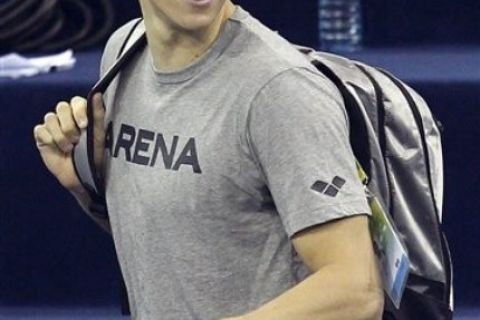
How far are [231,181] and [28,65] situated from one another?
1.44m

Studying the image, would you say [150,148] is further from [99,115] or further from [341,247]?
[341,247]

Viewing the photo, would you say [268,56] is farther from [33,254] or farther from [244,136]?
[33,254]

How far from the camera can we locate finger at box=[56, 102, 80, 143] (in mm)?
1949

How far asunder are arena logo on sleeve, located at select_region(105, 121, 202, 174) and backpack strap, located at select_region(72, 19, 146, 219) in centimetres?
3

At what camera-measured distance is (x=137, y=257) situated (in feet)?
6.05

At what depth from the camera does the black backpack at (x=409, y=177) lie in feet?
5.92

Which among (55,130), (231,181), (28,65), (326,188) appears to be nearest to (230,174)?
(231,181)

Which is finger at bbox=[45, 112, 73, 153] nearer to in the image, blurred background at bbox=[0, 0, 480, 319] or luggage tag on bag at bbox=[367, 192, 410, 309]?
luggage tag on bag at bbox=[367, 192, 410, 309]

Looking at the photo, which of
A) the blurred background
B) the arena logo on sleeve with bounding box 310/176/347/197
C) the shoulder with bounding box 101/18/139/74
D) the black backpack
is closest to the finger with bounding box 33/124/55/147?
the shoulder with bounding box 101/18/139/74

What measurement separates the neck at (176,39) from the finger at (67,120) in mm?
150

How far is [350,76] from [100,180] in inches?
13.5

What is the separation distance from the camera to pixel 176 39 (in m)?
1.82

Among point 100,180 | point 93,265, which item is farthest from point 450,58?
point 100,180

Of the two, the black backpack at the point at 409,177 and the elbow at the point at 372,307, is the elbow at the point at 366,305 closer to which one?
the elbow at the point at 372,307
